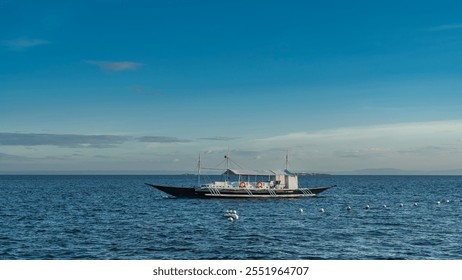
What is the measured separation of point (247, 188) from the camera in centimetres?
10212

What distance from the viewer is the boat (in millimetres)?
100562

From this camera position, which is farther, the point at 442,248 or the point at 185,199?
the point at 185,199

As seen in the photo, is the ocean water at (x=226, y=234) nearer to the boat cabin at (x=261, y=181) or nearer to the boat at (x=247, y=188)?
the boat at (x=247, y=188)

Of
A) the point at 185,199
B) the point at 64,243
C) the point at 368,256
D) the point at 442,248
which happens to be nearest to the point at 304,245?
the point at 368,256

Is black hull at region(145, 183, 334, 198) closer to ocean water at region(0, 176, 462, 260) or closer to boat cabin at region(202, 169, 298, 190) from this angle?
boat cabin at region(202, 169, 298, 190)

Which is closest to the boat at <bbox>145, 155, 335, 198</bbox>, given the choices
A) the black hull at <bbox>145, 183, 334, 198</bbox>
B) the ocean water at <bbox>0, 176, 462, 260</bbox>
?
the black hull at <bbox>145, 183, 334, 198</bbox>

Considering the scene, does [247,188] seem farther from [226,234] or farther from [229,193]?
[226,234]

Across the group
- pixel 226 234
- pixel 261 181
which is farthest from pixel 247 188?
pixel 226 234

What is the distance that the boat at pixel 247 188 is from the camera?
10056cm

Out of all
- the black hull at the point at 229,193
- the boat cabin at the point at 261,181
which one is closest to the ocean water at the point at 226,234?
the black hull at the point at 229,193

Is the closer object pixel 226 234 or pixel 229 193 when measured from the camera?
pixel 226 234

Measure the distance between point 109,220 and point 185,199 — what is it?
119ft

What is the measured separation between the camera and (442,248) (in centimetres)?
4594
